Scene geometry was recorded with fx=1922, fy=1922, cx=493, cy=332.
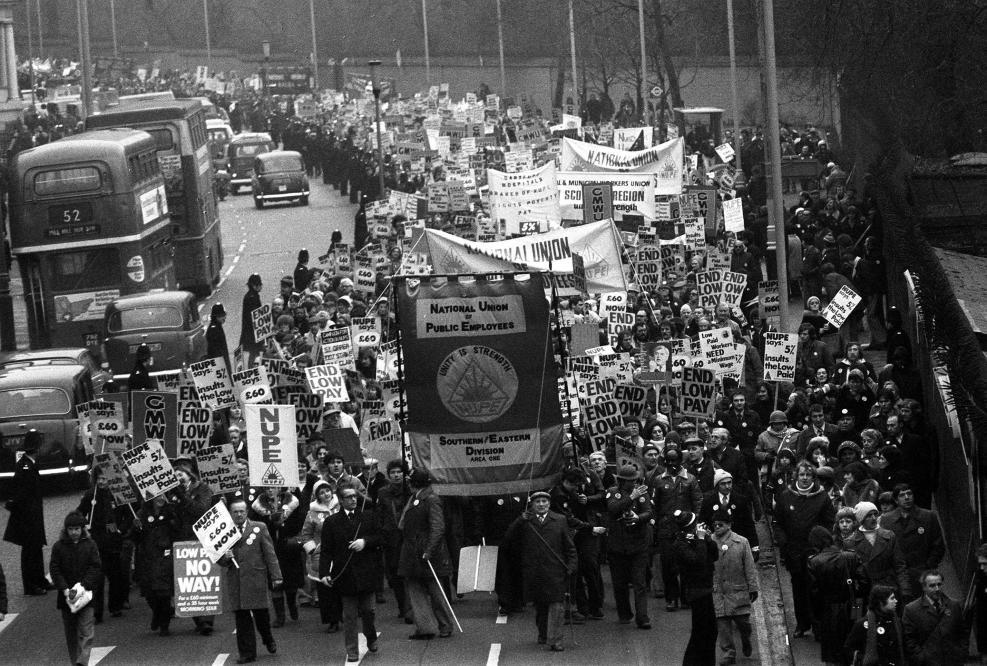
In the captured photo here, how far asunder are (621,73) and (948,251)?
51.3 m

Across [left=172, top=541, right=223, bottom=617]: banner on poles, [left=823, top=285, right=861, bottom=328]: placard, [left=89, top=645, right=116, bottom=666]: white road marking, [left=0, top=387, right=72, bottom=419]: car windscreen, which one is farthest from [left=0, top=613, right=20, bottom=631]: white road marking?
[left=823, top=285, right=861, bottom=328]: placard

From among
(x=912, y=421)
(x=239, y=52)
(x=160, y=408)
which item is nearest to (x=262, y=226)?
(x=160, y=408)

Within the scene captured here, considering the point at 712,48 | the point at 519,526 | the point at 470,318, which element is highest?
the point at 712,48

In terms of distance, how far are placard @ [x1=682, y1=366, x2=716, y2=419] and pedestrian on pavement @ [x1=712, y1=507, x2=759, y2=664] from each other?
406cm

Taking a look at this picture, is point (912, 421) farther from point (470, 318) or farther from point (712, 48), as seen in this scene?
point (712, 48)

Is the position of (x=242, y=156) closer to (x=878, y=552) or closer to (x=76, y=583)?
(x=76, y=583)

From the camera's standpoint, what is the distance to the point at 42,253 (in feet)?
97.8

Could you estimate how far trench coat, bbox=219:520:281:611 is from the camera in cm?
1516

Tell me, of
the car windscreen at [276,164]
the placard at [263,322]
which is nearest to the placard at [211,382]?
the placard at [263,322]

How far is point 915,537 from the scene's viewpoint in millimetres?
14531

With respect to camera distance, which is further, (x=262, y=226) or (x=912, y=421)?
(x=262, y=226)

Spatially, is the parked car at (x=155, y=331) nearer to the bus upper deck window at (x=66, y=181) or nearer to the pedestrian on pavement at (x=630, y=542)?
the bus upper deck window at (x=66, y=181)

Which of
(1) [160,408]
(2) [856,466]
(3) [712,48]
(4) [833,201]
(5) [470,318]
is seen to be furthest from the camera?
(3) [712,48]

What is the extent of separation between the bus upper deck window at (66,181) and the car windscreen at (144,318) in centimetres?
312
